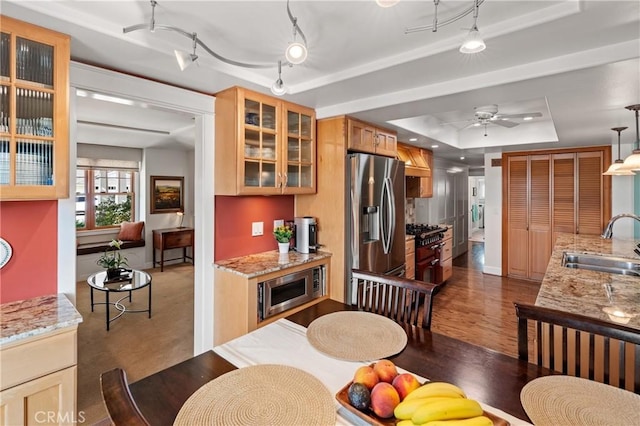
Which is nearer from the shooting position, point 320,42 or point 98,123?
point 320,42

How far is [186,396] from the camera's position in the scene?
0.99m

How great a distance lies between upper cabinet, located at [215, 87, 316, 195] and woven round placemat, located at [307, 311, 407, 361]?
1345mm

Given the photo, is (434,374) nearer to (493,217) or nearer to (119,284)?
(119,284)

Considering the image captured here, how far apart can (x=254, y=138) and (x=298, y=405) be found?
212 cm

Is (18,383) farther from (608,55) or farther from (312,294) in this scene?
(608,55)

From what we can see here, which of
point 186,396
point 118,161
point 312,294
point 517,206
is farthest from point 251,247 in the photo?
point 517,206

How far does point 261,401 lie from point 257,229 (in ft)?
6.98

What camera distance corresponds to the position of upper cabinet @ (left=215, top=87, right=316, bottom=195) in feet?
8.07

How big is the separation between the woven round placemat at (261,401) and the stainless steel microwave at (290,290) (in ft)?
4.27

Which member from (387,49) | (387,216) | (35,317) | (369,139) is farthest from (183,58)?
(387,216)

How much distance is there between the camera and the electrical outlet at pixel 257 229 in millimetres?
2961

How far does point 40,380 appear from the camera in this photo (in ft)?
4.72

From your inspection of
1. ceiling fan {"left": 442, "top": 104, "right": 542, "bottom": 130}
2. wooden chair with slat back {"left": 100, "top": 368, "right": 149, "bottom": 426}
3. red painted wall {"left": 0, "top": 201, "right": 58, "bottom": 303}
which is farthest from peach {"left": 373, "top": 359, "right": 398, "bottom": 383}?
ceiling fan {"left": 442, "top": 104, "right": 542, "bottom": 130}

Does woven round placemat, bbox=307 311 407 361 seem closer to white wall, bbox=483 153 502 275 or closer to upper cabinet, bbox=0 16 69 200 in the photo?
upper cabinet, bbox=0 16 69 200
